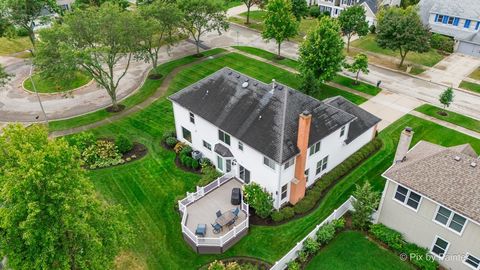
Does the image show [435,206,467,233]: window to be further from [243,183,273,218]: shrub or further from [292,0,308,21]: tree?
[292,0,308,21]: tree

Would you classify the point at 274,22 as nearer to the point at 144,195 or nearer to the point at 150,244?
the point at 144,195

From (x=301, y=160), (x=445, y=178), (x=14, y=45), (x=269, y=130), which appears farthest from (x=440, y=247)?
(x=14, y=45)

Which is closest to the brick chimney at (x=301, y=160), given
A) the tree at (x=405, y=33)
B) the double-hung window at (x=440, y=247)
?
the double-hung window at (x=440, y=247)

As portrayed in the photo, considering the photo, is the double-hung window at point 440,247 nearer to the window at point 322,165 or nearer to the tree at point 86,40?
the window at point 322,165

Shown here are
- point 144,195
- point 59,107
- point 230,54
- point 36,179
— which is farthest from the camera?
point 230,54

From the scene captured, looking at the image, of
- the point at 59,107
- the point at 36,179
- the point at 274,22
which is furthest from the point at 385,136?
the point at 59,107

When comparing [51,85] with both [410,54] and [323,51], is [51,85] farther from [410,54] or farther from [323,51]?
[410,54]
